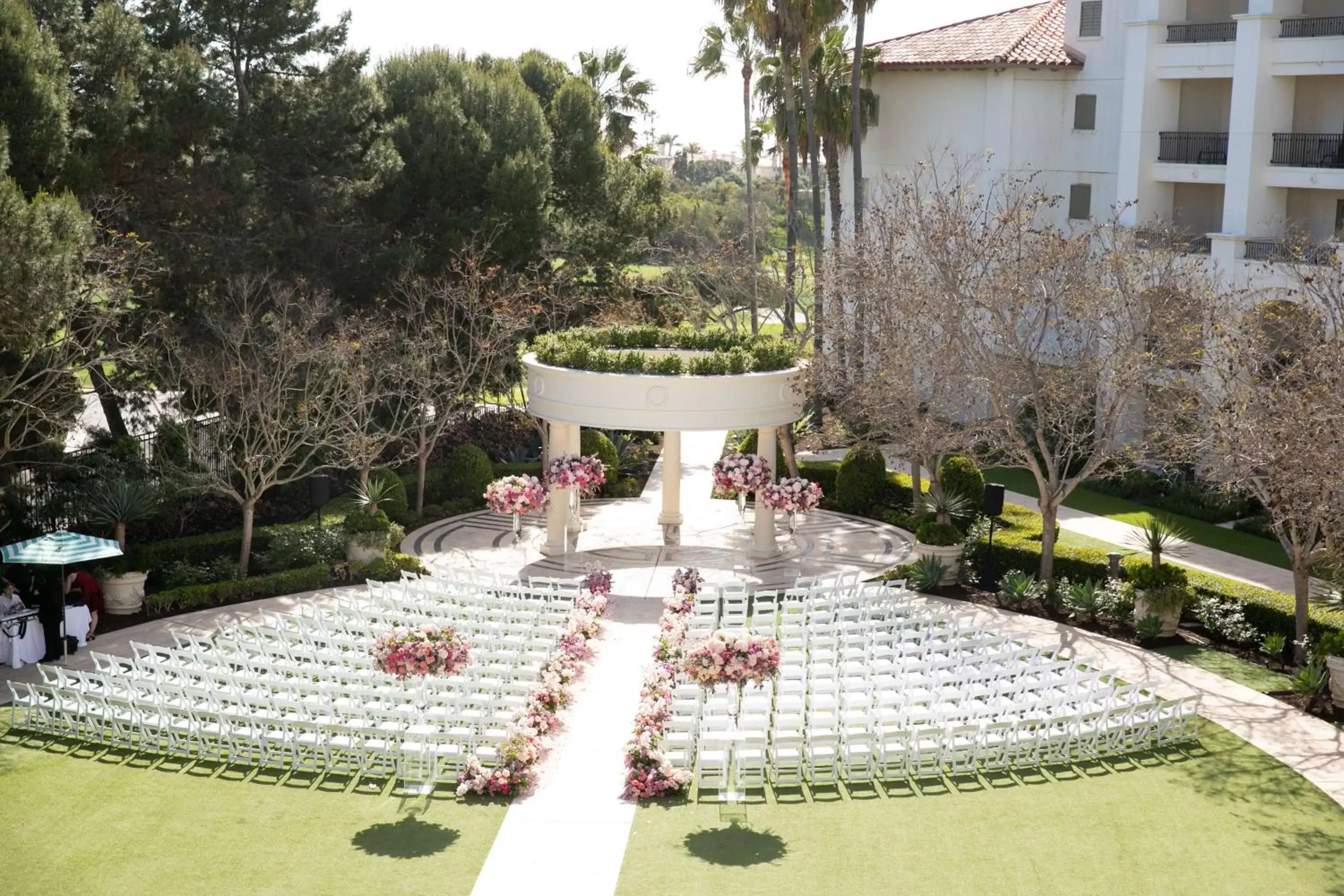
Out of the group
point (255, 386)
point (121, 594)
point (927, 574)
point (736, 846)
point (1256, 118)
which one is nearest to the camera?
point (736, 846)

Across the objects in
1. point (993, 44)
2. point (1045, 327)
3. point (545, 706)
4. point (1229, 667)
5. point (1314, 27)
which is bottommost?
point (1229, 667)

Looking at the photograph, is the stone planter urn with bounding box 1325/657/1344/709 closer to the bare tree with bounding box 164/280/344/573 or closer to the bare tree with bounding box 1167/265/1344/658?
the bare tree with bounding box 1167/265/1344/658

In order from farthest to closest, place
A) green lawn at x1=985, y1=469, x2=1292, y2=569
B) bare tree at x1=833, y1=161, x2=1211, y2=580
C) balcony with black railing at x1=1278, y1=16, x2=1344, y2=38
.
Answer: balcony with black railing at x1=1278, y1=16, x2=1344, y2=38, green lawn at x1=985, y1=469, x2=1292, y2=569, bare tree at x1=833, y1=161, x2=1211, y2=580

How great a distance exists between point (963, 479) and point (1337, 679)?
10.9 metres

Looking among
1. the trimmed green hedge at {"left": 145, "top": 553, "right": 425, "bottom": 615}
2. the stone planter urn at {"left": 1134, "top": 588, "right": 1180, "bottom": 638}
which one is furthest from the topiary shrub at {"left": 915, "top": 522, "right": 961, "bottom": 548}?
the trimmed green hedge at {"left": 145, "top": 553, "right": 425, "bottom": 615}

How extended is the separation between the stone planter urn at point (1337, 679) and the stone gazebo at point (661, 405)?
11.3 m

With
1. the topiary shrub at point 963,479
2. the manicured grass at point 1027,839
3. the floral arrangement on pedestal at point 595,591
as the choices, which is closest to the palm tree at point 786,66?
Result: the topiary shrub at point 963,479

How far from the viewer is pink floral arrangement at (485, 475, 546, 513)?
95.2 feet

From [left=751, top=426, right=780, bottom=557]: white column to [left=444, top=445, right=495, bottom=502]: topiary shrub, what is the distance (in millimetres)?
7495

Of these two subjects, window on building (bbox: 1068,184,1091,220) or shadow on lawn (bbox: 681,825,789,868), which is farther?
window on building (bbox: 1068,184,1091,220)

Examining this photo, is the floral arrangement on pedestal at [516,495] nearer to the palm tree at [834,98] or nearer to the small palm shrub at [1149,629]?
the small palm shrub at [1149,629]

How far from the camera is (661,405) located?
27859 millimetres

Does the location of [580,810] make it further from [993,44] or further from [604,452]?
[993,44]

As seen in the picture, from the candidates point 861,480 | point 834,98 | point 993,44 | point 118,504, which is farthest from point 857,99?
point 118,504
